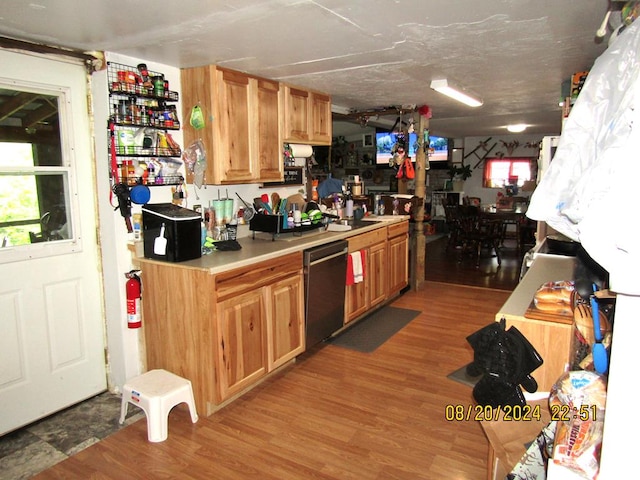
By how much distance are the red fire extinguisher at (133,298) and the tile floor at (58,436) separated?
53 centimetres

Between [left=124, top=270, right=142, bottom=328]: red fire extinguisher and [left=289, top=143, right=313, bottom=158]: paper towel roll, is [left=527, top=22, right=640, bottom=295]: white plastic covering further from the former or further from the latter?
[left=289, top=143, right=313, bottom=158]: paper towel roll

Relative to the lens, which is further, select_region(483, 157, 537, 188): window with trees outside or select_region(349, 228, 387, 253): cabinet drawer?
select_region(483, 157, 537, 188): window with trees outside

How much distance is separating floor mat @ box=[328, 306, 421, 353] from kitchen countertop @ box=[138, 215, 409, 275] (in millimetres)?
867

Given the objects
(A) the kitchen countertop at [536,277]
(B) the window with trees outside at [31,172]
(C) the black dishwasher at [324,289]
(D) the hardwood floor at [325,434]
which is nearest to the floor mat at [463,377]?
(D) the hardwood floor at [325,434]

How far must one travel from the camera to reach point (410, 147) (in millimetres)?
4980

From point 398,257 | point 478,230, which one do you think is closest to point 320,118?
point 398,257

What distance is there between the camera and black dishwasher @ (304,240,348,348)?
3.29 metres

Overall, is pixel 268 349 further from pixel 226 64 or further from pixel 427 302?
pixel 427 302

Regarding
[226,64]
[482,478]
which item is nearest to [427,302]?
[482,478]

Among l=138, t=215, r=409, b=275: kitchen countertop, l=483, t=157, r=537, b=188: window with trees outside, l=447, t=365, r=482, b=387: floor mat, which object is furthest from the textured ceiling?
l=483, t=157, r=537, b=188: window with trees outside

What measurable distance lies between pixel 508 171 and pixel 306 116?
7627 mm

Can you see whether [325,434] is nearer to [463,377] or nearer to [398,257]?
[463,377]

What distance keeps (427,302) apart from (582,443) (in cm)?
379

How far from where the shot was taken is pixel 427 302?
481 cm
